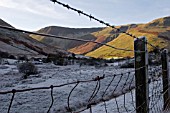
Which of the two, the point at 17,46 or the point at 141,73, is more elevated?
the point at 17,46

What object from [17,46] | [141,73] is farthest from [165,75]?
[17,46]

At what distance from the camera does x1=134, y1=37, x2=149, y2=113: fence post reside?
288 centimetres

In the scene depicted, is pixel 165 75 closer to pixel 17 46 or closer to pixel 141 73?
pixel 141 73

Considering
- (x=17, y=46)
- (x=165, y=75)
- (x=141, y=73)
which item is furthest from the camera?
(x=17, y=46)

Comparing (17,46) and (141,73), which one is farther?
(17,46)

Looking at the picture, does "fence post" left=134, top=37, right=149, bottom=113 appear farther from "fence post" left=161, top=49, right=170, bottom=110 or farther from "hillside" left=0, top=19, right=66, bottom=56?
"hillside" left=0, top=19, right=66, bottom=56

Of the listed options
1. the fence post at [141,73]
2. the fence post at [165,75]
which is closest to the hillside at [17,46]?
the fence post at [165,75]

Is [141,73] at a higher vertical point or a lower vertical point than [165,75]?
higher

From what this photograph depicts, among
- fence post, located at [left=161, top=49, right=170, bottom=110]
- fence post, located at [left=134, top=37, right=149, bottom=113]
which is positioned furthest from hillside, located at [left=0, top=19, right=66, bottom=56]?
fence post, located at [left=134, top=37, right=149, bottom=113]

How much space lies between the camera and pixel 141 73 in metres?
2.91

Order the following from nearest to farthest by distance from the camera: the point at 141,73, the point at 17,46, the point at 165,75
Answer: the point at 141,73 < the point at 165,75 < the point at 17,46

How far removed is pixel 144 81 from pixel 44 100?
215 inches

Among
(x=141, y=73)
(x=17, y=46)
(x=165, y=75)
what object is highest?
(x=17, y=46)

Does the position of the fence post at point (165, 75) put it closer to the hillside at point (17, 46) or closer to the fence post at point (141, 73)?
the fence post at point (141, 73)
